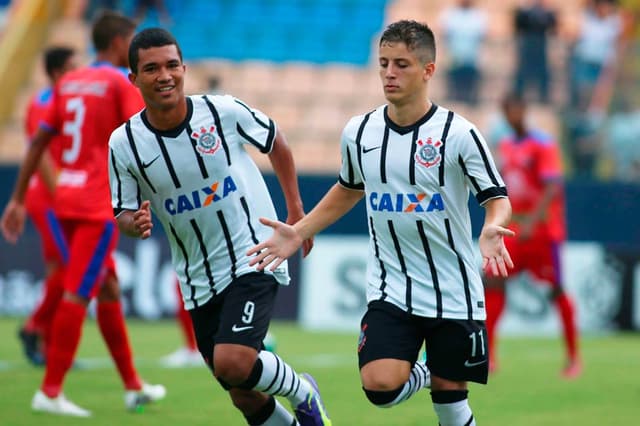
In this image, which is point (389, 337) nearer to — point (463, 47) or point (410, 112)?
point (410, 112)

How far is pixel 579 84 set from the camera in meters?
15.8

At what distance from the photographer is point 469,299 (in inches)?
233

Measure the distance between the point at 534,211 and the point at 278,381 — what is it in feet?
16.1

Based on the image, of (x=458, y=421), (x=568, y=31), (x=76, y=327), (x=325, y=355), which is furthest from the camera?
(x=568, y=31)

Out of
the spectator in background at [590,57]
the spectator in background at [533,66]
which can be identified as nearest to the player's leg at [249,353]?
the spectator in background at [533,66]

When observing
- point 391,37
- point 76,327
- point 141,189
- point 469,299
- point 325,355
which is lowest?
point 325,355

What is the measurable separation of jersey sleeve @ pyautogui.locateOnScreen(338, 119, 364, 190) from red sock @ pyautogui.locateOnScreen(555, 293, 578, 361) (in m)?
4.79

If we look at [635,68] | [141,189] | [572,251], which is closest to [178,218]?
[141,189]

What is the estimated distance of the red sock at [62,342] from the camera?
7.69 meters

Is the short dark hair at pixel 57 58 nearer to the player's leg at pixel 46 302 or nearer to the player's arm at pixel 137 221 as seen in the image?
the player's leg at pixel 46 302

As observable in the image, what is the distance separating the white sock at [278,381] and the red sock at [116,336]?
1978 mm

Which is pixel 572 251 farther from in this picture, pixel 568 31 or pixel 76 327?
pixel 76 327

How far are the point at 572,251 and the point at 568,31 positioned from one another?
239 inches

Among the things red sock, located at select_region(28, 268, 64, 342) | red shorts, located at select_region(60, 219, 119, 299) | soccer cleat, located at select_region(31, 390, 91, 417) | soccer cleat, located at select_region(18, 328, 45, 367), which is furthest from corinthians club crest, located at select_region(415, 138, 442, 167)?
soccer cleat, located at select_region(18, 328, 45, 367)
